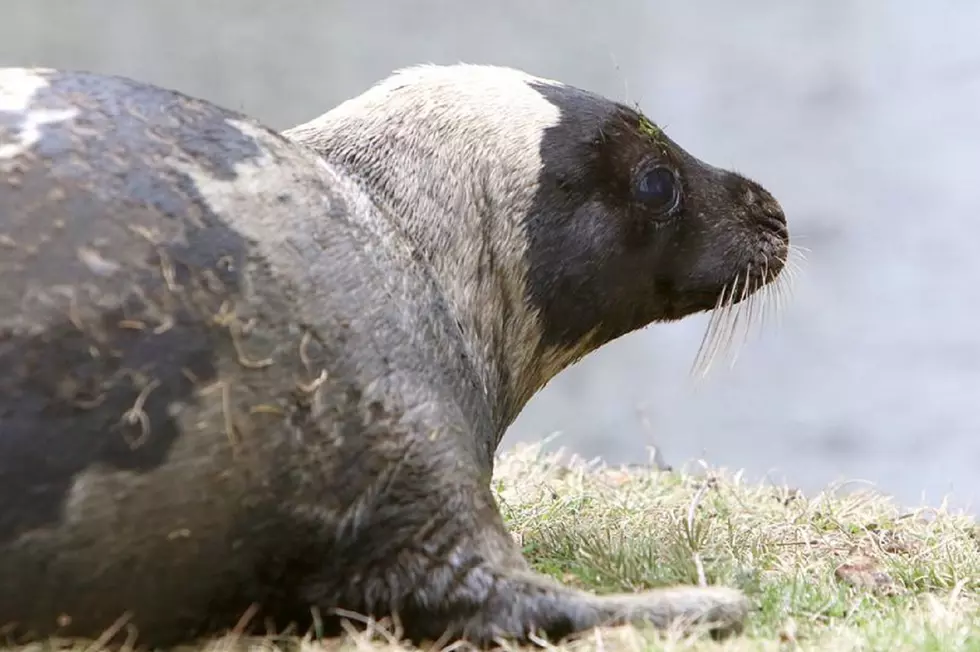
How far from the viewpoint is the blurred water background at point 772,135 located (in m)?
6.05

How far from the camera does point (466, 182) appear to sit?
2.59m

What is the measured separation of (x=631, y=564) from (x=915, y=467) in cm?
398

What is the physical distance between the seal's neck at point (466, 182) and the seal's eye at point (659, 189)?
25 centimetres

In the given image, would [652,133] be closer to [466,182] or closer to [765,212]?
[765,212]

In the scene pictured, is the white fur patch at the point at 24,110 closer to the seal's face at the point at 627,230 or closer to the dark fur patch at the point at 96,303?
the dark fur patch at the point at 96,303

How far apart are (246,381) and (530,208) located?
826mm

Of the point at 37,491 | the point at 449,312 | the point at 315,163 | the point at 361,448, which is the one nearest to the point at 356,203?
the point at 315,163

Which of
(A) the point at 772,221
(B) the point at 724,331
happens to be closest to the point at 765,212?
(A) the point at 772,221

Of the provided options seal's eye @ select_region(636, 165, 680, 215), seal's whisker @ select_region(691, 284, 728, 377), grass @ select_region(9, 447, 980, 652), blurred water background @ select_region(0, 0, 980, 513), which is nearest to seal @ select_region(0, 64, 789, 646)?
grass @ select_region(9, 447, 980, 652)

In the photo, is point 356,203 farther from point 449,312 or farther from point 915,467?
point 915,467

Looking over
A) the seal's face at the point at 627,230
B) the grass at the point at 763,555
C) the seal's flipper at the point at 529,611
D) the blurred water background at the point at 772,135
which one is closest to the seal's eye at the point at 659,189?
the seal's face at the point at 627,230

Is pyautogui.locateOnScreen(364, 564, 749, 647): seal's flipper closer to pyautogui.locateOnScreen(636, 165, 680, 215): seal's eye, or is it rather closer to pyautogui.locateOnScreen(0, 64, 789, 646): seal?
pyautogui.locateOnScreen(0, 64, 789, 646): seal

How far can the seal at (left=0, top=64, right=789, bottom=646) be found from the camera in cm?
193

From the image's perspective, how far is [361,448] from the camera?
212 cm
